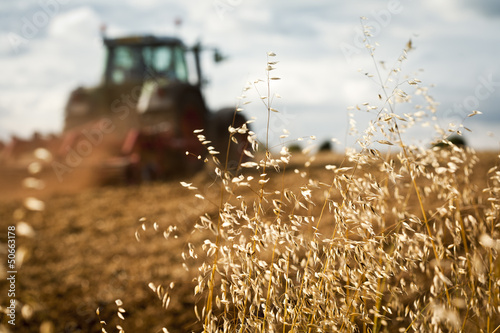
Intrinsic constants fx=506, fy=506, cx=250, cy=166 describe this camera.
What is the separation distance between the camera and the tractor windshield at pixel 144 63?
966 cm

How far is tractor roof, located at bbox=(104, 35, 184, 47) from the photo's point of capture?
9508 millimetres

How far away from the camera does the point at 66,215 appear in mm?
6793

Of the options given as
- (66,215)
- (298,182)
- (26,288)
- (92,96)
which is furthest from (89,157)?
(26,288)

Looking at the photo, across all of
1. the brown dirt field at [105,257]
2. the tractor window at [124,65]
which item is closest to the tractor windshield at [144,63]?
the tractor window at [124,65]

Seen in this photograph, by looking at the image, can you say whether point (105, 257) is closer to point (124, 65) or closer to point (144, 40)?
point (144, 40)

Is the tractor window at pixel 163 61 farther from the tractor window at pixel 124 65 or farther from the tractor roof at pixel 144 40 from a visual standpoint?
the tractor window at pixel 124 65

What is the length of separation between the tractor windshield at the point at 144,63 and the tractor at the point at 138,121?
19 millimetres

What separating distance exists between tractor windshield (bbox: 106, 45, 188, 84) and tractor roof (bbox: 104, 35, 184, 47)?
0.10m

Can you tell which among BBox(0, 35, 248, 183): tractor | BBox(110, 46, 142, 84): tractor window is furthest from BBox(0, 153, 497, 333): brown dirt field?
BBox(110, 46, 142, 84): tractor window

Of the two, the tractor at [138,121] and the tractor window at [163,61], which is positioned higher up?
the tractor window at [163,61]

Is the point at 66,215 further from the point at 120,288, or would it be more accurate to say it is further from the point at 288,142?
the point at 288,142

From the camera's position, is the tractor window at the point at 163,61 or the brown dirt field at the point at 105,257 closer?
the brown dirt field at the point at 105,257

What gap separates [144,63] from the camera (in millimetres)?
9711

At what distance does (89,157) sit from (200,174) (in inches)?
75.9
